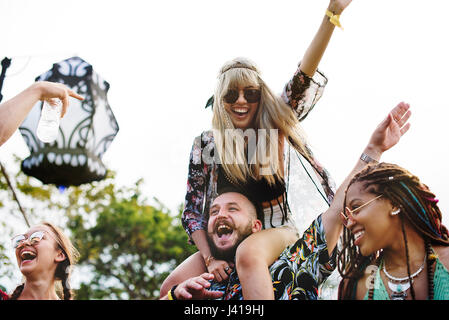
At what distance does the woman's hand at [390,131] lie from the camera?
8.21 feet

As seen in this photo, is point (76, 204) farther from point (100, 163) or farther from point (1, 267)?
point (100, 163)

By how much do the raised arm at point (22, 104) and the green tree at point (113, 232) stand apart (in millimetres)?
3351

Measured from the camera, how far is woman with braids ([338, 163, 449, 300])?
216 centimetres

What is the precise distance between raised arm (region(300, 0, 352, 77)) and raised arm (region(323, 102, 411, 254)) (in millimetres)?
475

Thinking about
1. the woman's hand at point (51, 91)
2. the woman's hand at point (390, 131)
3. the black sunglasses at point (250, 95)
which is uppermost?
the woman's hand at point (51, 91)

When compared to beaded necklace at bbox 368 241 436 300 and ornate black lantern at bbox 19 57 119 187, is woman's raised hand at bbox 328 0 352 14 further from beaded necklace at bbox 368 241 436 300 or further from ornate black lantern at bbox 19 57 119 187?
ornate black lantern at bbox 19 57 119 187

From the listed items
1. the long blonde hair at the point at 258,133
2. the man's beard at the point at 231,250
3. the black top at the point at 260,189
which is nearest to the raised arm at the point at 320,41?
the long blonde hair at the point at 258,133

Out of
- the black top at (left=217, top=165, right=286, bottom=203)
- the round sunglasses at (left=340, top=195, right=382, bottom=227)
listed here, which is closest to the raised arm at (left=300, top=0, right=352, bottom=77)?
the black top at (left=217, top=165, right=286, bottom=203)

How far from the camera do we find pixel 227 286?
245 centimetres

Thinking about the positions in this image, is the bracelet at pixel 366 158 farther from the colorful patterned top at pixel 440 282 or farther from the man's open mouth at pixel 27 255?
the man's open mouth at pixel 27 255

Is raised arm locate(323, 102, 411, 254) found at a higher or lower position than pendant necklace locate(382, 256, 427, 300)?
higher

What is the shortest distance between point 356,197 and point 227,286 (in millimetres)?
779

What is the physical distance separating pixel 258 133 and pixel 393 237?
2.97 feet

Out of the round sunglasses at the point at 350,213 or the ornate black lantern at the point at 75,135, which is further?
the ornate black lantern at the point at 75,135
